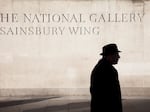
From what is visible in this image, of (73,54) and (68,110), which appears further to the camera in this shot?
(73,54)

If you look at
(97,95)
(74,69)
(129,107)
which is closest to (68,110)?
(129,107)

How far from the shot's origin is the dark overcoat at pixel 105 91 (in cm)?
613

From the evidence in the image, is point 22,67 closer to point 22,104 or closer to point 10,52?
point 10,52

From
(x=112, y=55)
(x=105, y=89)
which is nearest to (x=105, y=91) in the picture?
(x=105, y=89)

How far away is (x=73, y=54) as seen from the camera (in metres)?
14.5

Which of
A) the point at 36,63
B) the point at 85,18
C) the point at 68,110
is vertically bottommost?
the point at 68,110

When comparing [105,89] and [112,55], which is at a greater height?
[112,55]

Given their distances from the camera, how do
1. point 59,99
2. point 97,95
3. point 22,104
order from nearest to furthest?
1. point 97,95
2. point 22,104
3. point 59,99

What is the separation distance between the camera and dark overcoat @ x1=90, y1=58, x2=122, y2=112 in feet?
20.1

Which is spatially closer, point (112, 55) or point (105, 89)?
point (105, 89)

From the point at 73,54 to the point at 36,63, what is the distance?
3.50 ft

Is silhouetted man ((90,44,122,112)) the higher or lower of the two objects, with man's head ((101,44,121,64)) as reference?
lower

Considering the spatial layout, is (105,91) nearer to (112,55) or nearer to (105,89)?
(105,89)

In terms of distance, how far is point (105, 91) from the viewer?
6.15m
